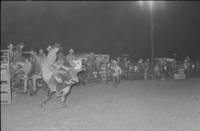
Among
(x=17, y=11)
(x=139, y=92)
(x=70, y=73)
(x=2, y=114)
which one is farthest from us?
(x=17, y=11)

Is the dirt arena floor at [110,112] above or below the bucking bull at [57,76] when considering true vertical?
below

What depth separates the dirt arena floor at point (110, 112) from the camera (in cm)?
Answer: 699

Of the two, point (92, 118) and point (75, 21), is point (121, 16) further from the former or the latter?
point (92, 118)

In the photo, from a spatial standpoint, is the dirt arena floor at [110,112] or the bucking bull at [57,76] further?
the bucking bull at [57,76]

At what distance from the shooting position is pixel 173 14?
92.8 feet

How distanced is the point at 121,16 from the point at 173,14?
16.9ft

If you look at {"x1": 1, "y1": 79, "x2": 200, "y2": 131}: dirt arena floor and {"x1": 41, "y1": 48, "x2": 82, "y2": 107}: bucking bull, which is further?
{"x1": 41, "y1": 48, "x2": 82, "y2": 107}: bucking bull

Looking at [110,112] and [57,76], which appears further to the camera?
[57,76]

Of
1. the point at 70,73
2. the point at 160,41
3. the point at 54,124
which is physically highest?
the point at 160,41

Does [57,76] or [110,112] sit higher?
[57,76]

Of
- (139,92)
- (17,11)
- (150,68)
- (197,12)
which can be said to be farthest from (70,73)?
(197,12)

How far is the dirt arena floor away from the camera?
699cm

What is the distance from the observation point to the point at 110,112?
8734mm

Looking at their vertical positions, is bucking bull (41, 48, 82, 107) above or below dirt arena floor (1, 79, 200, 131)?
above
